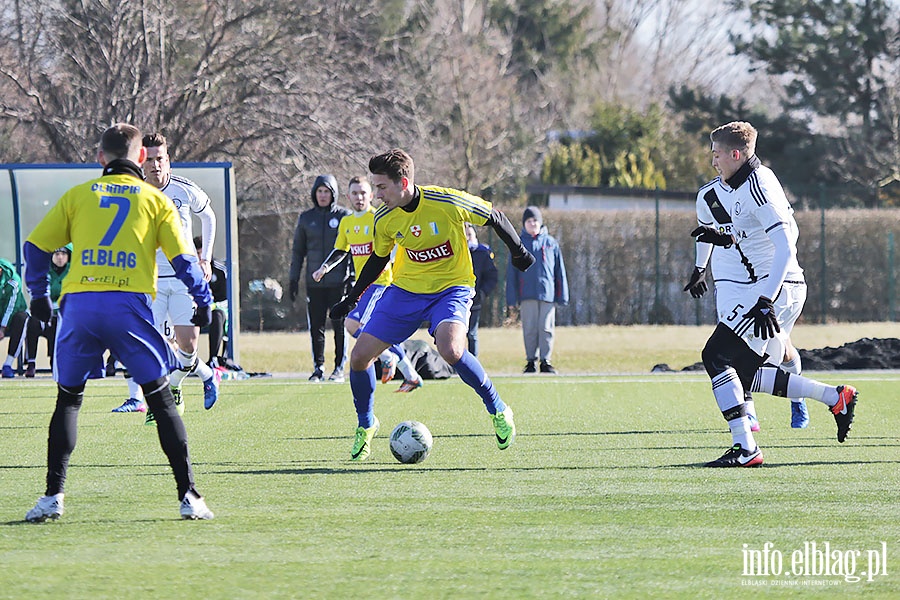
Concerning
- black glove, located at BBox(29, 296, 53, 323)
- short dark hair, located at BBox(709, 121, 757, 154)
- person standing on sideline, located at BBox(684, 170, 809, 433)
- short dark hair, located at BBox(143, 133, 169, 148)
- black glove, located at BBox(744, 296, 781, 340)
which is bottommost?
black glove, located at BBox(744, 296, 781, 340)

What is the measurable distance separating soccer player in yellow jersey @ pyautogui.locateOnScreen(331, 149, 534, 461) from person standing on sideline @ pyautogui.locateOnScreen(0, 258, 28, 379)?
834 centimetres

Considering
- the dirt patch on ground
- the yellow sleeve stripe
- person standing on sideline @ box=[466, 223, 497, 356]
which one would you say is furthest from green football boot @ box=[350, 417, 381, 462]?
the dirt patch on ground

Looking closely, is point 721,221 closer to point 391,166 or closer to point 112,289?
point 391,166

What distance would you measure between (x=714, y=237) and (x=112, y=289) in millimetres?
4053

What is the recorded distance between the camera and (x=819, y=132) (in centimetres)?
3909

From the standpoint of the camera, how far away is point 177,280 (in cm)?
1088

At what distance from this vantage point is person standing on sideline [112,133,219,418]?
32.8 feet

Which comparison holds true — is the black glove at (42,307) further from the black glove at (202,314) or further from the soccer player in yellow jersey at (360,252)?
the soccer player in yellow jersey at (360,252)

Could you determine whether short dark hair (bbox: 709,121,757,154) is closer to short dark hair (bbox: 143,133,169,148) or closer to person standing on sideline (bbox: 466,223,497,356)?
short dark hair (bbox: 143,133,169,148)

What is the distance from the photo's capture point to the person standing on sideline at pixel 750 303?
7.66 meters

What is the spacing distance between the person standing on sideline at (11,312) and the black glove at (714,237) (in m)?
9.66

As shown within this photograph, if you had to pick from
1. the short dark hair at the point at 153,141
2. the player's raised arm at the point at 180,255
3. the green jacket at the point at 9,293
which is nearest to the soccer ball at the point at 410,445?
the player's raised arm at the point at 180,255

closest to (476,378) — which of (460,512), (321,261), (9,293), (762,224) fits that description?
(762,224)

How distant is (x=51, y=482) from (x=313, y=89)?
65.5 feet
